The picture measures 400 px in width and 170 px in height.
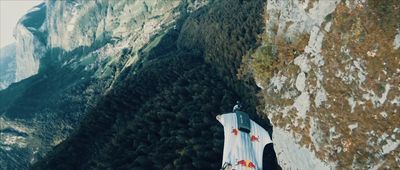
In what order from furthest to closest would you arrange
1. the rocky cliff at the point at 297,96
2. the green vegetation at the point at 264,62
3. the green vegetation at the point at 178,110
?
the green vegetation at the point at 178,110 < the green vegetation at the point at 264,62 < the rocky cliff at the point at 297,96

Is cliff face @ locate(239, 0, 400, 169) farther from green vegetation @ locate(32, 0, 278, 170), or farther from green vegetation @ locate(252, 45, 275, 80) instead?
green vegetation @ locate(32, 0, 278, 170)

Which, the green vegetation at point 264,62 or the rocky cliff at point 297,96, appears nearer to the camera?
the rocky cliff at point 297,96

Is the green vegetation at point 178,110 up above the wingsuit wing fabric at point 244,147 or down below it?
above

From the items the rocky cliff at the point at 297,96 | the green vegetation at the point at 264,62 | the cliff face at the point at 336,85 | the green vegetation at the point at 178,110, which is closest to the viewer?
the cliff face at the point at 336,85

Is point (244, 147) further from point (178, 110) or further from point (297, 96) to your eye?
point (178, 110)

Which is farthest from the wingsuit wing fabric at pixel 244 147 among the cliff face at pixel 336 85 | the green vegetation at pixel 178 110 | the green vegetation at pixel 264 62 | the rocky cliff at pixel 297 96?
the green vegetation at pixel 264 62

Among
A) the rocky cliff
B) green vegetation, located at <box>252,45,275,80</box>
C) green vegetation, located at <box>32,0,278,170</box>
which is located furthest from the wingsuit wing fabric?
green vegetation, located at <box>252,45,275,80</box>

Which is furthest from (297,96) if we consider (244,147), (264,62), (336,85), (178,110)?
(178,110)

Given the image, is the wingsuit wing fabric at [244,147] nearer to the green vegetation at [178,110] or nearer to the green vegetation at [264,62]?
the green vegetation at [178,110]
